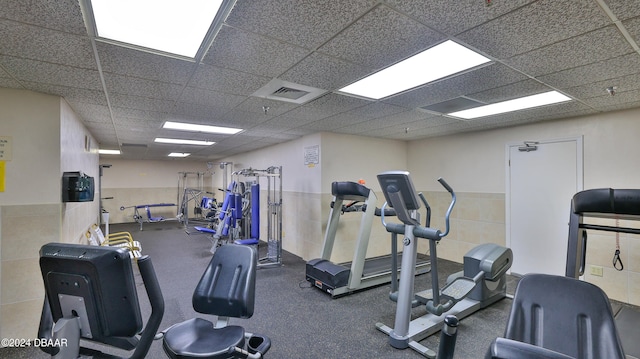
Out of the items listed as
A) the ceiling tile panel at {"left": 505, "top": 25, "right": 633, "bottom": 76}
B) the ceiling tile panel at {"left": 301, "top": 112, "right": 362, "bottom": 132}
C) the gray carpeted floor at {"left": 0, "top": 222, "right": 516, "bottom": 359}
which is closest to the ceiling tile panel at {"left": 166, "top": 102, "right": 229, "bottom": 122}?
the ceiling tile panel at {"left": 301, "top": 112, "right": 362, "bottom": 132}

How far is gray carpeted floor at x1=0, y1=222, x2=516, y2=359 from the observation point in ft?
7.65

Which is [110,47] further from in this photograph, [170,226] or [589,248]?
[170,226]

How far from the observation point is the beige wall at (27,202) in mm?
2334

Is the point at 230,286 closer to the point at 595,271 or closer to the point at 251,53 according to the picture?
the point at 251,53

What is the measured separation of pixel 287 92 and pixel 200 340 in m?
2.11

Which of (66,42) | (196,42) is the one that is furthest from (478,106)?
(66,42)

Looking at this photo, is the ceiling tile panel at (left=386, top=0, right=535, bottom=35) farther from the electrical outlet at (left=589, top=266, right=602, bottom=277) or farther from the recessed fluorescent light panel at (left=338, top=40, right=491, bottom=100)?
the electrical outlet at (left=589, top=266, right=602, bottom=277)

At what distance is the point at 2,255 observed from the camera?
91.0 inches

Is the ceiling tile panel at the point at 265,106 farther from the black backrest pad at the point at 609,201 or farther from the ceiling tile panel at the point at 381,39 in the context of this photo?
the black backrest pad at the point at 609,201

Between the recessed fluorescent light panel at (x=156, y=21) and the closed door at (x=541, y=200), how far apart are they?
4.25 meters

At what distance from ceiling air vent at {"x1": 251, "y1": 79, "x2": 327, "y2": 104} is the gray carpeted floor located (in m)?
2.21

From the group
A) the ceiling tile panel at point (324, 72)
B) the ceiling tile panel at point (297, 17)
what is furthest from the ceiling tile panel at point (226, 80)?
the ceiling tile panel at point (297, 17)

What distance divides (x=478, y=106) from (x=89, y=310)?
3.61m

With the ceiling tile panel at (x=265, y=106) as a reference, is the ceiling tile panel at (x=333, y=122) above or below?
below
